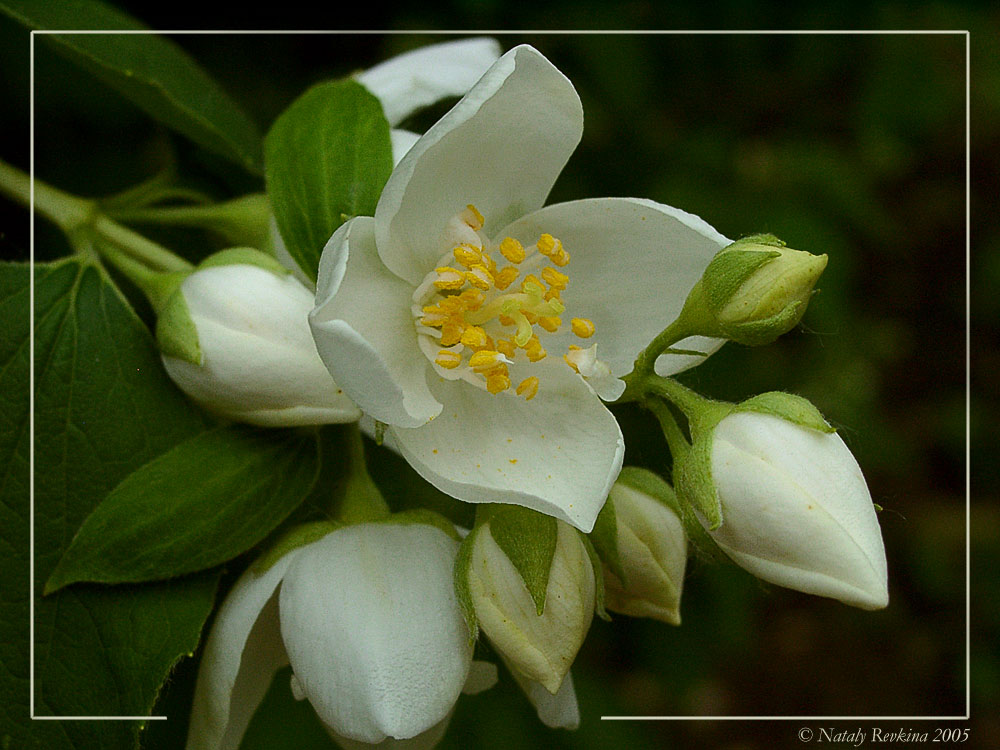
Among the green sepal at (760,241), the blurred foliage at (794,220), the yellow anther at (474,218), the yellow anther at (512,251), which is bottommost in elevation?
the blurred foliage at (794,220)

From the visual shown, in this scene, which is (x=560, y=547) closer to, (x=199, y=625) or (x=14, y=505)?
(x=199, y=625)

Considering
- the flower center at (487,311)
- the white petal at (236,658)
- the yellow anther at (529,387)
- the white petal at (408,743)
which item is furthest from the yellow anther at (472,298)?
the white petal at (408,743)

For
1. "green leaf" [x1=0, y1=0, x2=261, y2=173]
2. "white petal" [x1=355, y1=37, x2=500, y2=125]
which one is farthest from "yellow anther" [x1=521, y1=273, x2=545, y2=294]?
"green leaf" [x1=0, y1=0, x2=261, y2=173]

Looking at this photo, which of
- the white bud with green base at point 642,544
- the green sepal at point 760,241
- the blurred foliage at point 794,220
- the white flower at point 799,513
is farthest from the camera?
the blurred foliage at point 794,220

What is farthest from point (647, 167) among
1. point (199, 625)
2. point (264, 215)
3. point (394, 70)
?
point (199, 625)

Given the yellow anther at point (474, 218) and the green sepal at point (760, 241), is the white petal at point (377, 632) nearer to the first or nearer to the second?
the yellow anther at point (474, 218)

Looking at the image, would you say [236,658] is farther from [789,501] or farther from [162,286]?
[789,501]

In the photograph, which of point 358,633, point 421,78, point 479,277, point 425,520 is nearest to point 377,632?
point 358,633

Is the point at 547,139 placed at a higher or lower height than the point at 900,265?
higher
